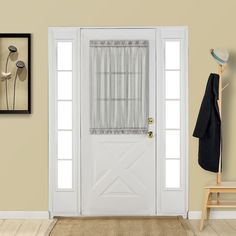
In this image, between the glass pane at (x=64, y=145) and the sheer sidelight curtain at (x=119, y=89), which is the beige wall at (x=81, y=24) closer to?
the glass pane at (x=64, y=145)

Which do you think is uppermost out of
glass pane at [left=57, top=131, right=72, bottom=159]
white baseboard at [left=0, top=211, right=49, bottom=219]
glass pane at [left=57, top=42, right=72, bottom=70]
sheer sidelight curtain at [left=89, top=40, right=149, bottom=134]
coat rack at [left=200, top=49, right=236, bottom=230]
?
glass pane at [left=57, top=42, right=72, bottom=70]

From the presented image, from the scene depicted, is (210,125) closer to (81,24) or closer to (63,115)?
(63,115)

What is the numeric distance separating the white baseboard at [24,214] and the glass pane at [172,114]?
163 cm

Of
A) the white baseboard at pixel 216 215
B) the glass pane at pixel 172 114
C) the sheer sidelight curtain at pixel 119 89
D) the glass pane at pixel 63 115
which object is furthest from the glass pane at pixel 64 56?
the white baseboard at pixel 216 215

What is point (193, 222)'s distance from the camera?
589 cm

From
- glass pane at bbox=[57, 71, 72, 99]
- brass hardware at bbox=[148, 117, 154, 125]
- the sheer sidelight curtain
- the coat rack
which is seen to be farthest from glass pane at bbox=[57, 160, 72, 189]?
the coat rack

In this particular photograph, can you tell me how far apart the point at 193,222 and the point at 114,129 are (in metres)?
1.28

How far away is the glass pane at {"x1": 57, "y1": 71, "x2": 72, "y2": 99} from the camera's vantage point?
239 inches

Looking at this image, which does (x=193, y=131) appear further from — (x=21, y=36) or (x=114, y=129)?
(x=21, y=36)

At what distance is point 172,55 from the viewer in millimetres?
6055

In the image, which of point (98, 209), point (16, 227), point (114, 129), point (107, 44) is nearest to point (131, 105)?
point (114, 129)

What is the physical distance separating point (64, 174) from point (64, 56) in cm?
127

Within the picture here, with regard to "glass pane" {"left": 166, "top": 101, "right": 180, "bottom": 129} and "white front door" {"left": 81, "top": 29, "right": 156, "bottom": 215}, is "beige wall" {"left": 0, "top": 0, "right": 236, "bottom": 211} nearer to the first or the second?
"glass pane" {"left": 166, "top": 101, "right": 180, "bottom": 129}

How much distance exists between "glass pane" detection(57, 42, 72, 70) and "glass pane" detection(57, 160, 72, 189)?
1019 mm
